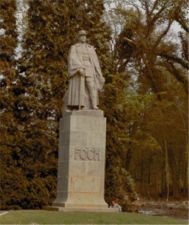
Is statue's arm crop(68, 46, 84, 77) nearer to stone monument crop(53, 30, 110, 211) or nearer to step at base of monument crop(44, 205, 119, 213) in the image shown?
stone monument crop(53, 30, 110, 211)

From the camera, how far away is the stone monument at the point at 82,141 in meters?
16.9

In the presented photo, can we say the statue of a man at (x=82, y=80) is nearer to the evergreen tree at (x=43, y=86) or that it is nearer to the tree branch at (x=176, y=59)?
the evergreen tree at (x=43, y=86)

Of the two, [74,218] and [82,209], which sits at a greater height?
[82,209]

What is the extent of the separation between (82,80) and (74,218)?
4.87 metres

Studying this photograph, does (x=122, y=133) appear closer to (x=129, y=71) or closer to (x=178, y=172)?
(x=129, y=71)

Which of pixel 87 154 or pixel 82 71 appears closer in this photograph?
pixel 87 154

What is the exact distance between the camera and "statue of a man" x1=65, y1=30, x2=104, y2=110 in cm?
1748

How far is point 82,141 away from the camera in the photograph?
56.2 ft

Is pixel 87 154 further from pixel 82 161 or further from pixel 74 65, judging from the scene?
pixel 74 65

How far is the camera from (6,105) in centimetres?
2322

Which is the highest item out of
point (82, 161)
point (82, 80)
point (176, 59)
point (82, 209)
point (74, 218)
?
point (176, 59)

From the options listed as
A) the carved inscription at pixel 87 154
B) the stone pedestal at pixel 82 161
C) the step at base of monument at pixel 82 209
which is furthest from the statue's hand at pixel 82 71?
the step at base of monument at pixel 82 209

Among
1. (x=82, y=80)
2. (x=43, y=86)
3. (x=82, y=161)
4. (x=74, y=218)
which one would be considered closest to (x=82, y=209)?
(x=82, y=161)

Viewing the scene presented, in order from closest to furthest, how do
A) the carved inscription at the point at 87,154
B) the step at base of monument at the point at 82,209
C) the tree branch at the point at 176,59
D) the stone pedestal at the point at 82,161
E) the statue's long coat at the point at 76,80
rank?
the step at base of monument at the point at 82,209
the stone pedestal at the point at 82,161
the carved inscription at the point at 87,154
the statue's long coat at the point at 76,80
the tree branch at the point at 176,59
